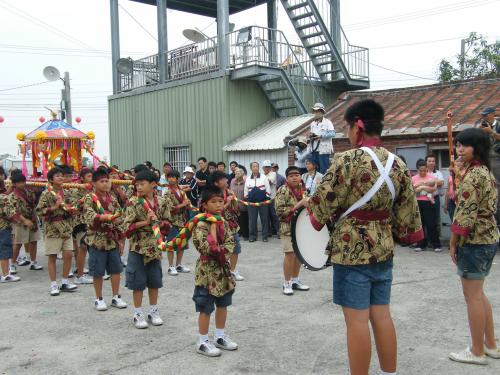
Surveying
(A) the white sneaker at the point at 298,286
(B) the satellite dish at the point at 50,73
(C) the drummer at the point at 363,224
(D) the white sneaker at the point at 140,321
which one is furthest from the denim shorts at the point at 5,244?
(B) the satellite dish at the point at 50,73

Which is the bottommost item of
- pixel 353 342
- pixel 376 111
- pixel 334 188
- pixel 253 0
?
pixel 353 342

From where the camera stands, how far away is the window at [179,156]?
1634 centimetres

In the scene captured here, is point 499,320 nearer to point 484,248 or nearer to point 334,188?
point 484,248

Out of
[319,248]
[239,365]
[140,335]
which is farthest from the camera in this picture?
[140,335]

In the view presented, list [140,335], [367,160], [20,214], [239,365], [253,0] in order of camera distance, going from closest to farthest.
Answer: [367,160] < [239,365] < [140,335] < [20,214] < [253,0]

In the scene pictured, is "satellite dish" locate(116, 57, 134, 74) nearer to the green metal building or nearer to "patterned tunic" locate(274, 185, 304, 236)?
the green metal building

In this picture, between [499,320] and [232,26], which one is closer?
[499,320]

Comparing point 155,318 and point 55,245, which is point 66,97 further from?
point 155,318

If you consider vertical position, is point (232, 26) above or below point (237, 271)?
above

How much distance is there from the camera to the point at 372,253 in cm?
326

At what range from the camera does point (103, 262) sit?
6184 millimetres

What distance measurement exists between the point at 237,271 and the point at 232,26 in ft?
35.5

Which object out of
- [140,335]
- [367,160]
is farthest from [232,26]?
[367,160]

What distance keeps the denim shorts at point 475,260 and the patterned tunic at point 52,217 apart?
17.6 ft
